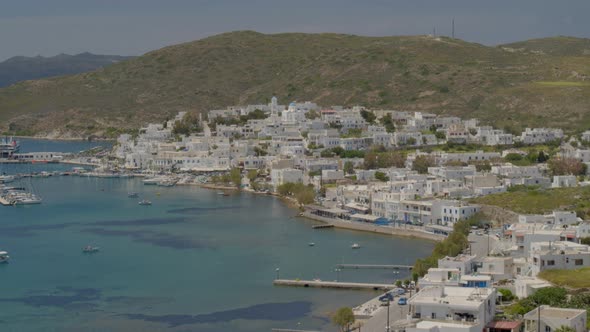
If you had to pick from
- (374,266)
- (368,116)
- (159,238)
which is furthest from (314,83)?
(374,266)

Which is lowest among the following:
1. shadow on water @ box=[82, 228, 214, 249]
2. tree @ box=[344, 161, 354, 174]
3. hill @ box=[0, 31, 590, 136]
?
shadow on water @ box=[82, 228, 214, 249]

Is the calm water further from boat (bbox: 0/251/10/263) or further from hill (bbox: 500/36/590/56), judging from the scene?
hill (bbox: 500/36/590/56)

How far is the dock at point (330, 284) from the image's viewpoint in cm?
1712

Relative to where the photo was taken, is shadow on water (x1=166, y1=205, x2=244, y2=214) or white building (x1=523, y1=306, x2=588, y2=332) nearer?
white building (x1=523, y1=306, x2=588, y2=332)

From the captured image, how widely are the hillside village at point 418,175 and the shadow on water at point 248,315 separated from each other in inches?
75.3

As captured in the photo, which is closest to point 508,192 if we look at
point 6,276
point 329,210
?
point 329,210

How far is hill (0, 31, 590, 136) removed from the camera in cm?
4578

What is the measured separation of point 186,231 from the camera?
24250 millimetres

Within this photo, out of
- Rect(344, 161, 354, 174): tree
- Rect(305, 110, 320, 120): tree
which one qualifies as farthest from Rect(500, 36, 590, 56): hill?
Rect(344, 161, 354, 174): tree

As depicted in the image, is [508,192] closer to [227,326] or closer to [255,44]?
[227,326]

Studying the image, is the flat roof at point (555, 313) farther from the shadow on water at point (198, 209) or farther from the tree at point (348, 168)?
the tree at point (348, 168)

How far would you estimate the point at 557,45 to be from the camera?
79.4 m

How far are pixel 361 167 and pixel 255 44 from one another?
125 ft

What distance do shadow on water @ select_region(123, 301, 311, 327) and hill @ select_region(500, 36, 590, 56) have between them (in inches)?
2356
